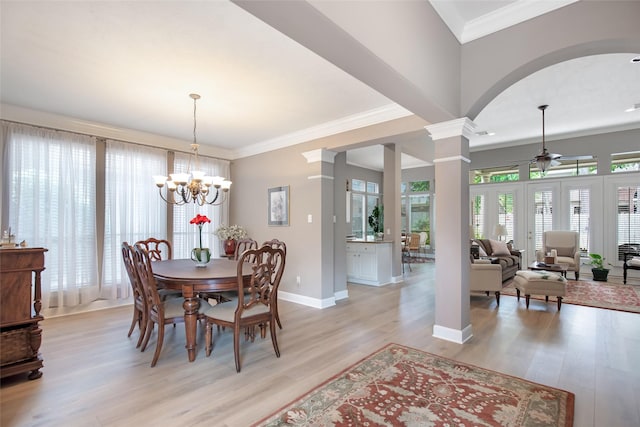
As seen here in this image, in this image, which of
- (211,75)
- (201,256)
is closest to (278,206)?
(201,256)

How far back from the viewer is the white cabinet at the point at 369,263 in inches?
236

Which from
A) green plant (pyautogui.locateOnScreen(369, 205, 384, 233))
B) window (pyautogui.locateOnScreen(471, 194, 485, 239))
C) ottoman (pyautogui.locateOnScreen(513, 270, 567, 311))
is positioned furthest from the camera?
window (pyautogui.locateOnScreen(471, 194, 485, 239))

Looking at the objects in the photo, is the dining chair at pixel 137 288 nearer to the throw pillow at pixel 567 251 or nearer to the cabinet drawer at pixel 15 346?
the cabinet drawer at pixel 15 346

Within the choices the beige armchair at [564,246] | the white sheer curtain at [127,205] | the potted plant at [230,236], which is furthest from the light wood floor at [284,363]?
the beige armchair at [564,246]

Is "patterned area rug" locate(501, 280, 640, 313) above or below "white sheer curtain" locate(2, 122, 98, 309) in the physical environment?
below

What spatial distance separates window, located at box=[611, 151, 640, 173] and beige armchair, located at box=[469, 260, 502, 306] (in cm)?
449

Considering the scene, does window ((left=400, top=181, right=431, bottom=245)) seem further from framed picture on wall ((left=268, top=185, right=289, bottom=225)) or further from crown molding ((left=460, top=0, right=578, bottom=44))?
crown molding ((left=460, top=0, right=578, bottom=44))

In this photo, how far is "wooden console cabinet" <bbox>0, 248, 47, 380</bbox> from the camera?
241cm

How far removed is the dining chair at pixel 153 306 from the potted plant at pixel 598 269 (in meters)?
7.47

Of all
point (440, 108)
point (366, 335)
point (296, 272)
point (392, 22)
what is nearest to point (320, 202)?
point (296, 272)

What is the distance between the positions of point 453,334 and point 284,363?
5.84 ft

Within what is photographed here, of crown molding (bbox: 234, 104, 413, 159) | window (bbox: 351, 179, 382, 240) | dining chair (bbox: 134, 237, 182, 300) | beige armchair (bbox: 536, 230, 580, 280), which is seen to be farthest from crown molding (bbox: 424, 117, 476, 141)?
window (bbox: 351, 179, 382, 240)

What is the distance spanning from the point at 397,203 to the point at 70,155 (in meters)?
5.62

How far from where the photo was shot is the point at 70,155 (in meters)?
4.25
